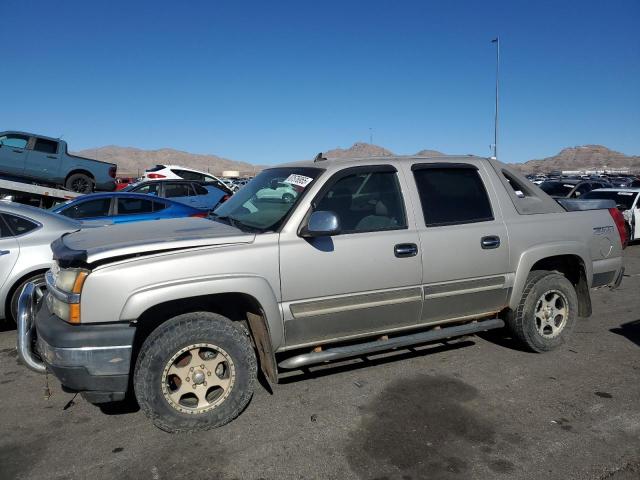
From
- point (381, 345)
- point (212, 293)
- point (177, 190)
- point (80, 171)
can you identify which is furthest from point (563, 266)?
point (80, 171)

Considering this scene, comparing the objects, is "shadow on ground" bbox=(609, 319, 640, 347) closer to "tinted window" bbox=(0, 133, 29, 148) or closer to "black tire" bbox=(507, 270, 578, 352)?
"black tire" bbox=(507, 270, 578, 352)

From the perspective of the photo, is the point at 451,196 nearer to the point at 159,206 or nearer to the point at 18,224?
the point at 18,224

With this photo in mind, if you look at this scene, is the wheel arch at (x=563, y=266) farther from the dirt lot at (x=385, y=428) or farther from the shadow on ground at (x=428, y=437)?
the shadow on ground at (x=428, y=437)

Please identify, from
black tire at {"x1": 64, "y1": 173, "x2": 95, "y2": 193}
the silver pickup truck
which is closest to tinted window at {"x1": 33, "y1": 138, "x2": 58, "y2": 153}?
black tire at {"x1": 64, "y1": 173, "x2": 95, "y2": 193}

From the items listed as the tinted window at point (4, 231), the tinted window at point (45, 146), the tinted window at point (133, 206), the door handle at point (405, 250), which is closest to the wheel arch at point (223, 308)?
the door handle at point (405, 250)

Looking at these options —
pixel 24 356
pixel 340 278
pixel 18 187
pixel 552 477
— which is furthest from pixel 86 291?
pixel 18 187

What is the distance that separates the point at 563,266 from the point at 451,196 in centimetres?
164

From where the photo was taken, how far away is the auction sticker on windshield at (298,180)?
12.8ft

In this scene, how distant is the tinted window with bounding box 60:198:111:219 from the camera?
8.64m

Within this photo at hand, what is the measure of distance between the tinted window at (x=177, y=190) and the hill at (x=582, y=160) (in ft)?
364

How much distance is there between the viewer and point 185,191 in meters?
14.1

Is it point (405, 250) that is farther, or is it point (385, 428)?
point (405, 250)

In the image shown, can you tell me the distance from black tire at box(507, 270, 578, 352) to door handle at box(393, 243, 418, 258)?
1.34 meters

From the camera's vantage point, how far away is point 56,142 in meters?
14.7
